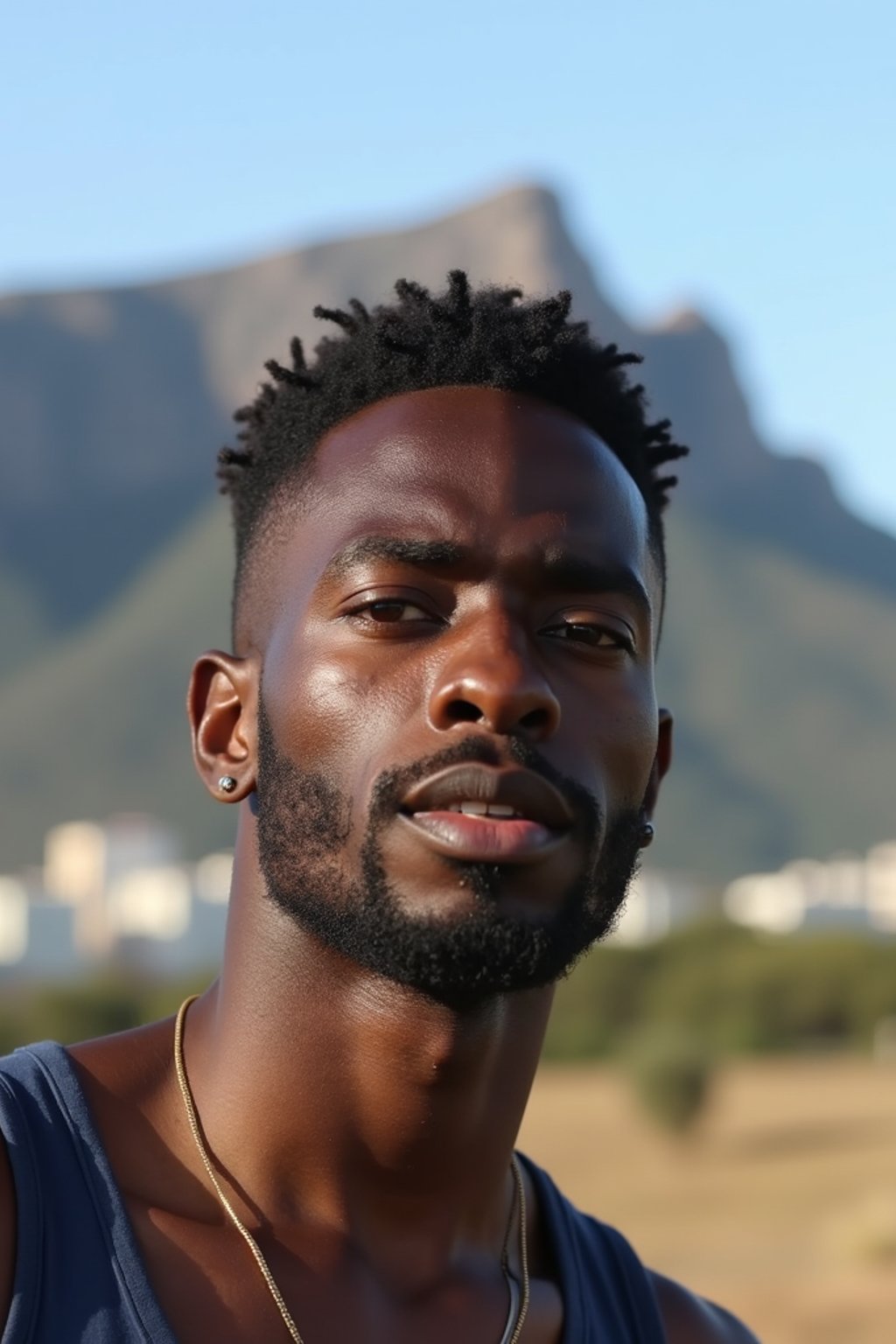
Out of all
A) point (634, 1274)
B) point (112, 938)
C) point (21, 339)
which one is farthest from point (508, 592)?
point (21, 339)

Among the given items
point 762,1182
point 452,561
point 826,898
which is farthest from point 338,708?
point 826,898

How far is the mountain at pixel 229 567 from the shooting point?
130 m

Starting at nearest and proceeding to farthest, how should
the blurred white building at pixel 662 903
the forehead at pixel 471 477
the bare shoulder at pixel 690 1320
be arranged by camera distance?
the forehead at pixel 471 477 → the bare shoulder at pixel 690 1320 → the blurred white building at pixel 662 903

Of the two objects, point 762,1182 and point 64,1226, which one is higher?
point 64,1226

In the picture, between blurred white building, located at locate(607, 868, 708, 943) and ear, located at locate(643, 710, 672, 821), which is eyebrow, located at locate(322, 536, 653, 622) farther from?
Result: blurred white building, located at locate(607, 868, 708, 943)

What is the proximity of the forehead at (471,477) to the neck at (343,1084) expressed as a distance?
0.59m

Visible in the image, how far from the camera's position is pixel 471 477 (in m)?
2.99

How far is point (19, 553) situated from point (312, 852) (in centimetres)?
16422

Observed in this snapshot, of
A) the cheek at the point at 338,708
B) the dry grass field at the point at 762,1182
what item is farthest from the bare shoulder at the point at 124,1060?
the dry grass field at the point at 762,1182

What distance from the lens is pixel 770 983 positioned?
161ft

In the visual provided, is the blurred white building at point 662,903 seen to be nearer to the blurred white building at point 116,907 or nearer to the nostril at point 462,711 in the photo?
the blurred white building at point 116,907

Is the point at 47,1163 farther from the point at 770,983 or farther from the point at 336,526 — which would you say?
the point at 770,983

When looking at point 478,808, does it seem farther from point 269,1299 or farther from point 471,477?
point 269,1299

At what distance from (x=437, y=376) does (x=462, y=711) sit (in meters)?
0.62
